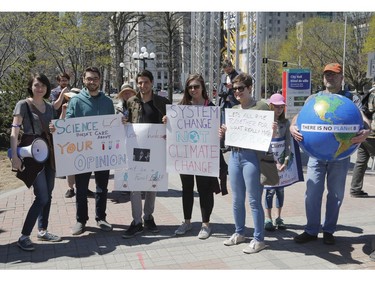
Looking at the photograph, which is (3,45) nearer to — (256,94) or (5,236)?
(256,94)

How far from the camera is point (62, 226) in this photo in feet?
18.0

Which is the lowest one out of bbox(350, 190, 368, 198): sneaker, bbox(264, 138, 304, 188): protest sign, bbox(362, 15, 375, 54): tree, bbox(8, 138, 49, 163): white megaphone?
bbox(350, 190, 368, 198): sneaker

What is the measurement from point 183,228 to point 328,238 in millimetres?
1694

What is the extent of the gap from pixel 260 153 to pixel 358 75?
41780 millimetres

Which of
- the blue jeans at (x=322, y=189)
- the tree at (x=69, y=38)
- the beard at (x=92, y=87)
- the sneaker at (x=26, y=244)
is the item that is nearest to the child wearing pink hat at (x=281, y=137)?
the blue jeans at (x=322, y=189)

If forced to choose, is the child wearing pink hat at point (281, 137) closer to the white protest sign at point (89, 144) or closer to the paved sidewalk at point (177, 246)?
the paved sidewalk at point (177, 246)

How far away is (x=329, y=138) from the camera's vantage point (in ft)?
13.4

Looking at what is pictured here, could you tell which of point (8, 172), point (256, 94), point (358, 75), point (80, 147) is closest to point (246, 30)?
point (256, 94)

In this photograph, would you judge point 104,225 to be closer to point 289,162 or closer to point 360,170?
point 289,162

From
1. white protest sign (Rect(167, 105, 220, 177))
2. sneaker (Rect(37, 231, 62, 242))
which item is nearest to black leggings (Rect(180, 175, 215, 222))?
white protest sign (Rect(167, 105, 220, 177))

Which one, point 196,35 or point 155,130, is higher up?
point 196,35

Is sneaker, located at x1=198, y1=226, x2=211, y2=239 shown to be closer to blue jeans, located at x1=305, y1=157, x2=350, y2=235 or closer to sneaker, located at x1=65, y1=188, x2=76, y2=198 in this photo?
blue jeans, located at x1=305, y1=157, x2=350, y2=235

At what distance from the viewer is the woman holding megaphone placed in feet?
14.6

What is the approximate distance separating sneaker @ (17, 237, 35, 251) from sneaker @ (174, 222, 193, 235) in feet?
5.43
